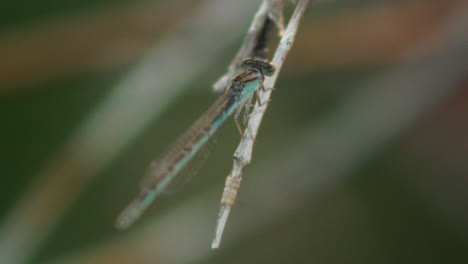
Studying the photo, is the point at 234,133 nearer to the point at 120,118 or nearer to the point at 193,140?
the point at 120,118

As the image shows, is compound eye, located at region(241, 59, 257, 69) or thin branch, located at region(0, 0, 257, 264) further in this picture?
thin branch, located at region(0, 0, 257, 264)

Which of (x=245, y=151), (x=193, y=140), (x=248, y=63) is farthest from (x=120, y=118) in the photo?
(x=245, y=151)

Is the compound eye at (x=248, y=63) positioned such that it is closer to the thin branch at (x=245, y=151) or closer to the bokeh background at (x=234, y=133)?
the thin branch at (x=245, y=151)

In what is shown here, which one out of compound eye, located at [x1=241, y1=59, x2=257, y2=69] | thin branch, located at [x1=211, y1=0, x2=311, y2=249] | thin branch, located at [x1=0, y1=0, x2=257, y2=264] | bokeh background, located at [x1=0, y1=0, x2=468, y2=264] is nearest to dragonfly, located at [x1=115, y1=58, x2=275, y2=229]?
compound eye, located at [x1=241, y1=59, x2=257, y2=69]

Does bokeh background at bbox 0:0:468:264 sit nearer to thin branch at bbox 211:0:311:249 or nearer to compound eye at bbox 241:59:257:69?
compound eye at bbox 241:59:257:69

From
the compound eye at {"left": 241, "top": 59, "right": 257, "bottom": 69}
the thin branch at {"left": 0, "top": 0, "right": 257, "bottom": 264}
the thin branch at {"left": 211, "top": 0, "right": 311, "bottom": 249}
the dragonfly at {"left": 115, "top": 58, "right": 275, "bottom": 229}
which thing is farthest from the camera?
the thin branch at {"left": 0, "top": 0, "right": 257, "bottom": 264}

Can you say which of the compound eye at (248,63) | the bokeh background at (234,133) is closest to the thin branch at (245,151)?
the compound eye at (248,63)

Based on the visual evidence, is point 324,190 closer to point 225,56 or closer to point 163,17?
point 225,56

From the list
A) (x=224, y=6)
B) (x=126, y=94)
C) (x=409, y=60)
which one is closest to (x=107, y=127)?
(x=126, y=94)
